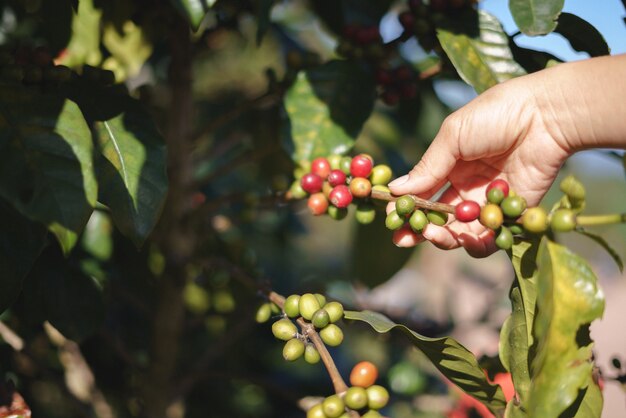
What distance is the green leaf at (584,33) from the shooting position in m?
0.92

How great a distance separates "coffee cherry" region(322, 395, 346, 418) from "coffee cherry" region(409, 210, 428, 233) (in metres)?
0.24

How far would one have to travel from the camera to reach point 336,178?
90 cm

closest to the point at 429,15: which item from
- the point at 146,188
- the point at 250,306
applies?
the point at 146,188

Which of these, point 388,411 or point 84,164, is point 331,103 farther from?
point 388,411

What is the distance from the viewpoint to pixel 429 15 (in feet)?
3.35

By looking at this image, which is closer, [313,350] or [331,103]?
[313,350]

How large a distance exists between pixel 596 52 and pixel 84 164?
2.46 ft

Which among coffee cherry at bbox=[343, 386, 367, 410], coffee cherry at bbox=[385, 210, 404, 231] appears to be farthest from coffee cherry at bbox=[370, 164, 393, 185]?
coffee cherry at bbox=[343, 386, 367, 410]

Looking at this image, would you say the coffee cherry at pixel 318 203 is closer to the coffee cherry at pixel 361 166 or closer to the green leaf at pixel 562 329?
the coffee cherry at pixel 361 166

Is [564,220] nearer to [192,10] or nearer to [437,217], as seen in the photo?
[437,217]

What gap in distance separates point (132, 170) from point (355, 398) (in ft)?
1.31

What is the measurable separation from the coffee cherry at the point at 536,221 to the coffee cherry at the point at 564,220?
0.08 feet

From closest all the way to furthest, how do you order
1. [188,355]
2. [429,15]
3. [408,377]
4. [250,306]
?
[429,15] → [250,306] → [408,377] → [188,355]

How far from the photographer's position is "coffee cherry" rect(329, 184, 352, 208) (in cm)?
87
